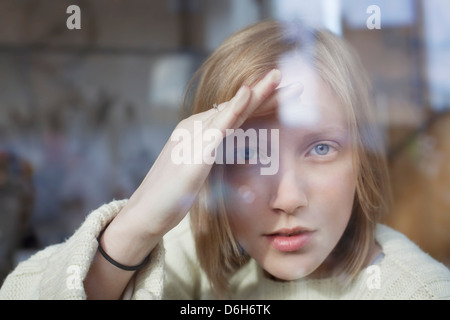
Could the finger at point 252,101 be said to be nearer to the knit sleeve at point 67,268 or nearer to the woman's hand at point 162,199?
the woman's hand at point 162,199

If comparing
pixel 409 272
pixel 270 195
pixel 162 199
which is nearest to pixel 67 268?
pixel 162 199

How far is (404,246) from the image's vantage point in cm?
61

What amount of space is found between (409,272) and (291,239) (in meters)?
0.16

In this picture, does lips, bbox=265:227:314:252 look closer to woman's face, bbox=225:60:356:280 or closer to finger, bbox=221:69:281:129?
woman's face, bbox=225:60:356:280

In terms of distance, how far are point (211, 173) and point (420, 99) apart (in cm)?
46

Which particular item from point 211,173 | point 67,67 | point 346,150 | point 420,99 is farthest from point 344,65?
point 67,67

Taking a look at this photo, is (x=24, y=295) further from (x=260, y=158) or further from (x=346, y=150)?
(x=346, y=150)

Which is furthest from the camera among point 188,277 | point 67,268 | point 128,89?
point 128,89

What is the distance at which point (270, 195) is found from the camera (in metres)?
0.53

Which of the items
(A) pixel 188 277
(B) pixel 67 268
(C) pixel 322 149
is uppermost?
(C) pixel 322 149

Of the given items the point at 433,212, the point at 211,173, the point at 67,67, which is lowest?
the point at 433,212

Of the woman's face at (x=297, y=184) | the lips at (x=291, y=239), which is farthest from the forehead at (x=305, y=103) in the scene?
the lips at (x=291, y=239)

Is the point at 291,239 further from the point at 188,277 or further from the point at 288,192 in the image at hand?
the point at 188,277
